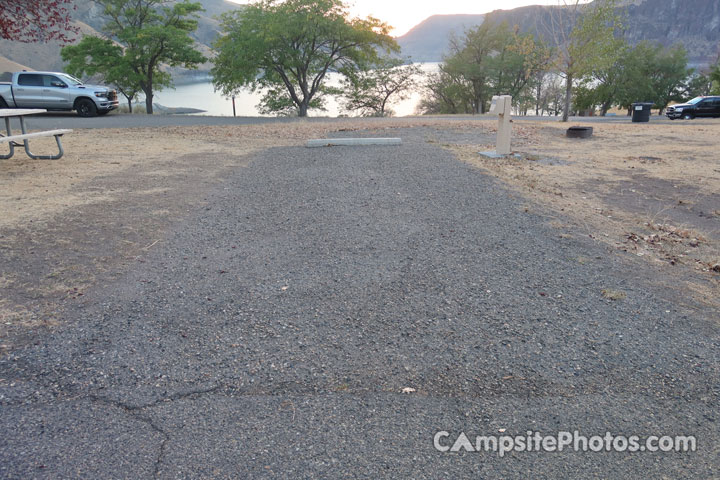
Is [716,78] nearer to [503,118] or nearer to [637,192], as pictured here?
[503,118]

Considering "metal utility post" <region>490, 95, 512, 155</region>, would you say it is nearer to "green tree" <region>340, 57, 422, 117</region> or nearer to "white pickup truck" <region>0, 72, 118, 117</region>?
"white pickup truck" <region>0, 72, 118, 117</region>

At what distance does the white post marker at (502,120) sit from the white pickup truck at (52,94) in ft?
55.5

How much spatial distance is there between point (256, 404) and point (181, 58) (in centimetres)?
3022

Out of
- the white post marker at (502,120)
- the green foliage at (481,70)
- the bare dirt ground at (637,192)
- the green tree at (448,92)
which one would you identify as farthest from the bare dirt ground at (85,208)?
the green tree at (448,92)

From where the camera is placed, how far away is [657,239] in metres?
5.54

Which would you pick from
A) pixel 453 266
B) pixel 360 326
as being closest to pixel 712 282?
pixel 453 266

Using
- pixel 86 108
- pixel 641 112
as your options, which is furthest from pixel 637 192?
pixel 86 108

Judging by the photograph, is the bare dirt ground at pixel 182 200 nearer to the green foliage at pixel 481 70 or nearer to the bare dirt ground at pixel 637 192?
the bare dirt ground at pixel 637 192

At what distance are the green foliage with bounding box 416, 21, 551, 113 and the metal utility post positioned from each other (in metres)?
36.9

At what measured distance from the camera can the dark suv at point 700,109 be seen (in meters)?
26.5

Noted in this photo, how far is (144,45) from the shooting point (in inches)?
1115

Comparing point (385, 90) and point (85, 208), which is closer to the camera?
point (85, 208)

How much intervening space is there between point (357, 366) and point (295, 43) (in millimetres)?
27009

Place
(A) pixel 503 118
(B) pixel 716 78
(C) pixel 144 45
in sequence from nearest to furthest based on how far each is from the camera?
1. (A) pixel 503 118
2. (C) pixel 144 45
3. (B) pixel 716 78
